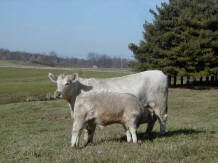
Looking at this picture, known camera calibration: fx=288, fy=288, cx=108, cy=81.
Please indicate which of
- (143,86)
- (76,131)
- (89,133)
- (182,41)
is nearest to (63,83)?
(89,133)

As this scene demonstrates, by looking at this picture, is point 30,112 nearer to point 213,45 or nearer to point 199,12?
point 213,45

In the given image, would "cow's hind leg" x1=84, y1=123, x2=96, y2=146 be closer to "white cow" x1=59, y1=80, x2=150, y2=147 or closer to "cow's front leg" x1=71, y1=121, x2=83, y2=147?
"white cow" x1=59, y1=80, x2=150, y2=147

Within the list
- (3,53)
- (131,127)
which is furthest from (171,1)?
(3,53)

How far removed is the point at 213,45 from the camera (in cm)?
3706

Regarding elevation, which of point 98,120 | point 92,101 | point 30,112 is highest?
point 92,101

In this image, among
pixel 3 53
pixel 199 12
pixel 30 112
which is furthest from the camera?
pixel 3 53

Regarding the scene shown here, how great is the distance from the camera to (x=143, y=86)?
357 inches

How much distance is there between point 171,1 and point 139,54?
31.4ft

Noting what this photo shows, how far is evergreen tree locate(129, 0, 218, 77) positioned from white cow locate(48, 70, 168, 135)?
28172mm

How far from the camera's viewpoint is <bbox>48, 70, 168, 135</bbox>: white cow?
8.80 m

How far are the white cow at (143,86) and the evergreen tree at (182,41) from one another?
92.4 ft

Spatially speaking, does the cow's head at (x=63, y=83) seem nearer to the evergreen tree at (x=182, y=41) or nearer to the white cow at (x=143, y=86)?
the white cow at (x=143, y=86)

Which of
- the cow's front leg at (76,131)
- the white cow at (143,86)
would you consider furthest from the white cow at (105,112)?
the white cow at (143,86)

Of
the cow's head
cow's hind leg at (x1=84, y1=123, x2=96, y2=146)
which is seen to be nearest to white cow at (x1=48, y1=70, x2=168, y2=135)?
the cow's head
